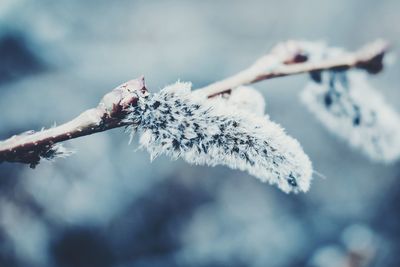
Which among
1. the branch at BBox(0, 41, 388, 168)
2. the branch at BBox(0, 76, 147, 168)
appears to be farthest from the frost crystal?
the branch at BBox(0, 76, 147, 168)

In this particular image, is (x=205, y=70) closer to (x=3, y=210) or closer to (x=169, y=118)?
(x=3, y=210)

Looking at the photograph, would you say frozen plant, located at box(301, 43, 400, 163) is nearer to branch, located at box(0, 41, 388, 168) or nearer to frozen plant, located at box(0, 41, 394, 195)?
branch, located at box(0, 41, 388, 168)

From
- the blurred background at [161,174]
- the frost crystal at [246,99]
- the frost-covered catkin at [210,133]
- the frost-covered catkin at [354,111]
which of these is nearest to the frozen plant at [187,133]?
the frost-covered catkin at [210,133]

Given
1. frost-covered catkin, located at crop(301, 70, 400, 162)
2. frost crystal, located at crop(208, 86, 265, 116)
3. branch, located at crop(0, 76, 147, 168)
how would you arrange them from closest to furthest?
branch, located at crop(0, 76, 147, 168) < frost crystal, located at crop(208, 86, 265, 116) < frost-covered catkin, located at crop(301, 70, 400, 162)

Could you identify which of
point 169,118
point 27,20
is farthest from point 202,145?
point 27,20

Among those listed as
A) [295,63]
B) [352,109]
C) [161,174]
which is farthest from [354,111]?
[161,174]

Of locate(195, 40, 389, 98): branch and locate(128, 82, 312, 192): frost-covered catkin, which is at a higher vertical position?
locate(195, 40, 389, 98): branch
